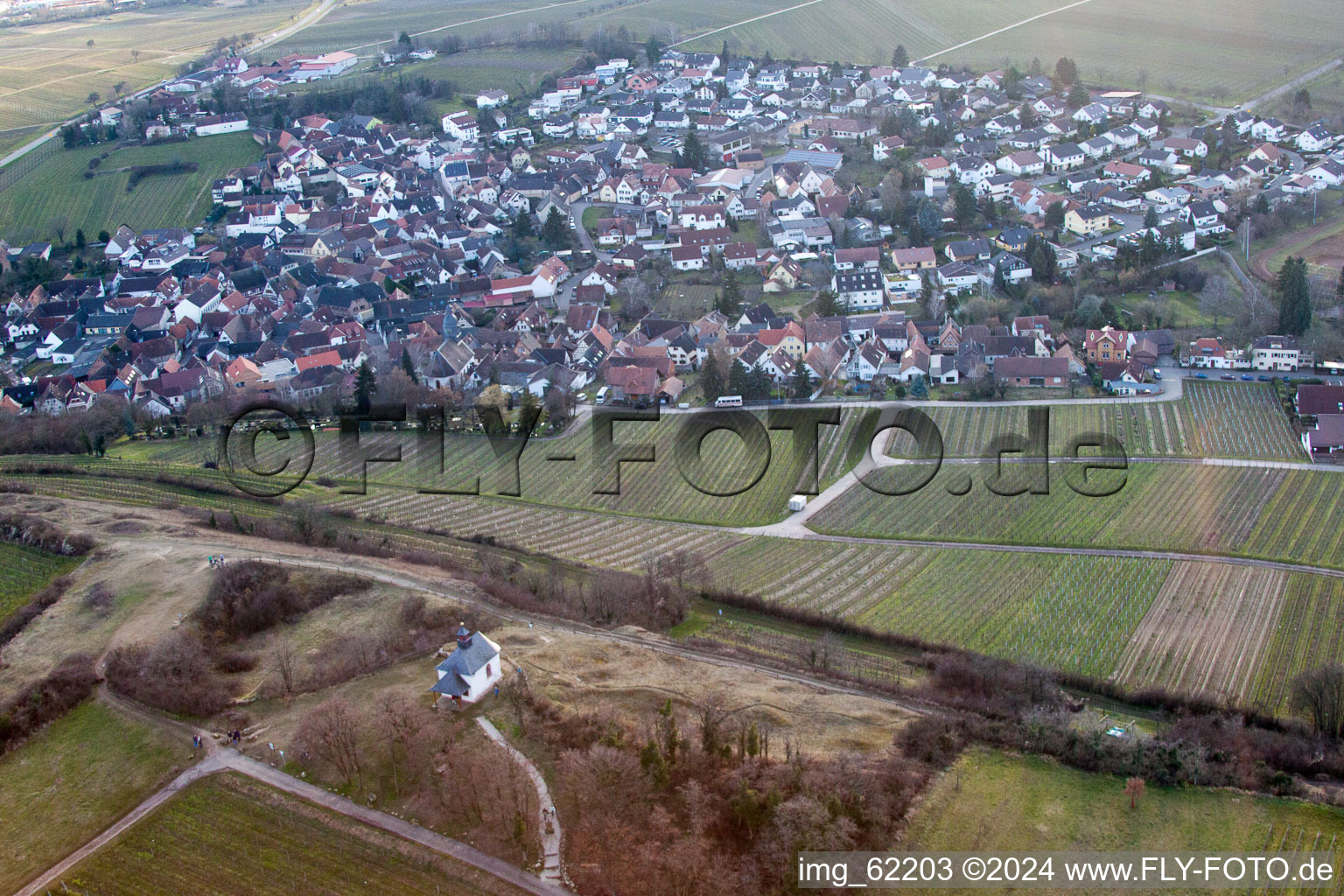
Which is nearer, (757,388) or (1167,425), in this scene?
(1167,425)

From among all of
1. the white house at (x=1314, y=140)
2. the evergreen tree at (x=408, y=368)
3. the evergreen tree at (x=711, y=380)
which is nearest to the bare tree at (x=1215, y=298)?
the evergreen tree at (x=711, y=380)

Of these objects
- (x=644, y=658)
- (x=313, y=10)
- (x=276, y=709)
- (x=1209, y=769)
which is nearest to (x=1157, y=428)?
(x=1209, y=769)

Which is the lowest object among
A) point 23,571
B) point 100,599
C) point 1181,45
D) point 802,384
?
point 100,599

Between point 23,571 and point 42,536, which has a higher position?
point 42,536

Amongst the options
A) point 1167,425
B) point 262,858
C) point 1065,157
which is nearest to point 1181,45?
point 1065,157

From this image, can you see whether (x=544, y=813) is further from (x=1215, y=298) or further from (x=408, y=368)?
(x=1215, y=298)

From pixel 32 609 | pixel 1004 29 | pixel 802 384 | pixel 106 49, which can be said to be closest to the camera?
pixel 32 609
